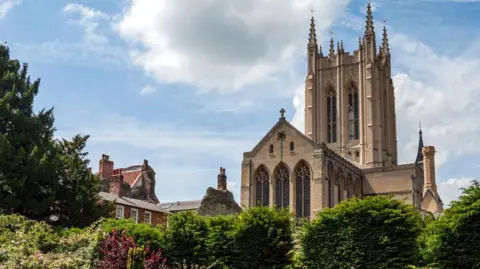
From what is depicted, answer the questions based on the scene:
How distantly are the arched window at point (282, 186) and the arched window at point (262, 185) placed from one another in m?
0.80

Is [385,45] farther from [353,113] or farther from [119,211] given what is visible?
[119,211]

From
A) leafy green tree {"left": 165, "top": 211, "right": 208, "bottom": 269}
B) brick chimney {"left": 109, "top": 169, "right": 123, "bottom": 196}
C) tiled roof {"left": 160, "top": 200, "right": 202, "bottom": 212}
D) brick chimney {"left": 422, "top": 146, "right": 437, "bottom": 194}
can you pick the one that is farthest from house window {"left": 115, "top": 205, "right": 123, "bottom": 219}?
brick chimney {"left": 422, "top": 146, "right": 437, "bottom": 194}

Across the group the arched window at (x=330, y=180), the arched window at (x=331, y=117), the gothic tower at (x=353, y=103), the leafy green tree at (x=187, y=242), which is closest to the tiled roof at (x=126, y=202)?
the arched window at (x=330, y=180)

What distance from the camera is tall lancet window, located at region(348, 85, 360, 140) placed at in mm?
75875

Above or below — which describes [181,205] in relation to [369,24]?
below

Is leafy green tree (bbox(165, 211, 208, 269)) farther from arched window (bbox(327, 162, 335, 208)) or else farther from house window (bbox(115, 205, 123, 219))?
arched window (bbox(327, 162, 335, 208))

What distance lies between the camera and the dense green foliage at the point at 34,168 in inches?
1224

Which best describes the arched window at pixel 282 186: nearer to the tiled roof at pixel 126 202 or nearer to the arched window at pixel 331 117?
the tiled roof at pixel 126 202

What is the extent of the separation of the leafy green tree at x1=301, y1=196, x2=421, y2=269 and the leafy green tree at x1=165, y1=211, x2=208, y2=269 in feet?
15.0

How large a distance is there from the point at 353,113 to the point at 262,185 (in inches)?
1140

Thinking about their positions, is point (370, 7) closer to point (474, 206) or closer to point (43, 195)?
point (43, 195)

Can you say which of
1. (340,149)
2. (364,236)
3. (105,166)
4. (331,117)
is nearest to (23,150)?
(364,236)

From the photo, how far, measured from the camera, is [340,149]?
75750mm

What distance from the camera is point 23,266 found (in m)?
21.8
